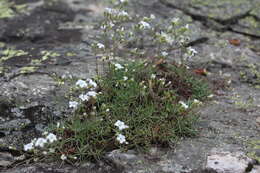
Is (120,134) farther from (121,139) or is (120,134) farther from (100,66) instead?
(100,66)

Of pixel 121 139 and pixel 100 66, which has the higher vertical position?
pixel 100 66

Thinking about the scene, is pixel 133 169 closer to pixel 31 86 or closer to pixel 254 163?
pixel 254 163

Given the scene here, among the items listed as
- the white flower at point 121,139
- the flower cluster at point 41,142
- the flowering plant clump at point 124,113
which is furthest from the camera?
the flowering plant clump at point 124,113

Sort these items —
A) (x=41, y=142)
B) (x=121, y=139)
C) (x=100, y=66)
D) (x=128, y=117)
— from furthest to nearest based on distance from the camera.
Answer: (x=100, y=66) → (x=128, y=117) → (x=121, y=139) → (x=41, y=142)

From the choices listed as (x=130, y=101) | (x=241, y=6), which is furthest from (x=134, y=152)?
(x=241, y=6)

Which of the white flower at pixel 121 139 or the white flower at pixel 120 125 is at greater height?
the white flower at pixel 120 125

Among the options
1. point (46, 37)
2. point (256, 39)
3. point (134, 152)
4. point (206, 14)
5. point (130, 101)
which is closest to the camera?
point (134, 152)

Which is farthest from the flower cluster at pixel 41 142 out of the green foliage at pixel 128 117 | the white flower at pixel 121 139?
the white flower at pixel 121 139

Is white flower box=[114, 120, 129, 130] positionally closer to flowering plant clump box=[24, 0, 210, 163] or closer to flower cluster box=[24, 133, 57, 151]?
flowering plant clump box=[24, 0, 210, 163]

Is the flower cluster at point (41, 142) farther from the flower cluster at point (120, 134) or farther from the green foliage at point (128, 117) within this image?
the flower cluster at point (120, 134)

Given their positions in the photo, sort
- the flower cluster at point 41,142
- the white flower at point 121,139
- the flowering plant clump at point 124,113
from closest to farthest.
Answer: the flower cluster at point 41,142 → the white flower at point 121,139 → the flowering plant clump at point 124,113

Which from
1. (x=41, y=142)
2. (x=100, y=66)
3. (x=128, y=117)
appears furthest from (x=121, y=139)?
(x=100, y=66)
